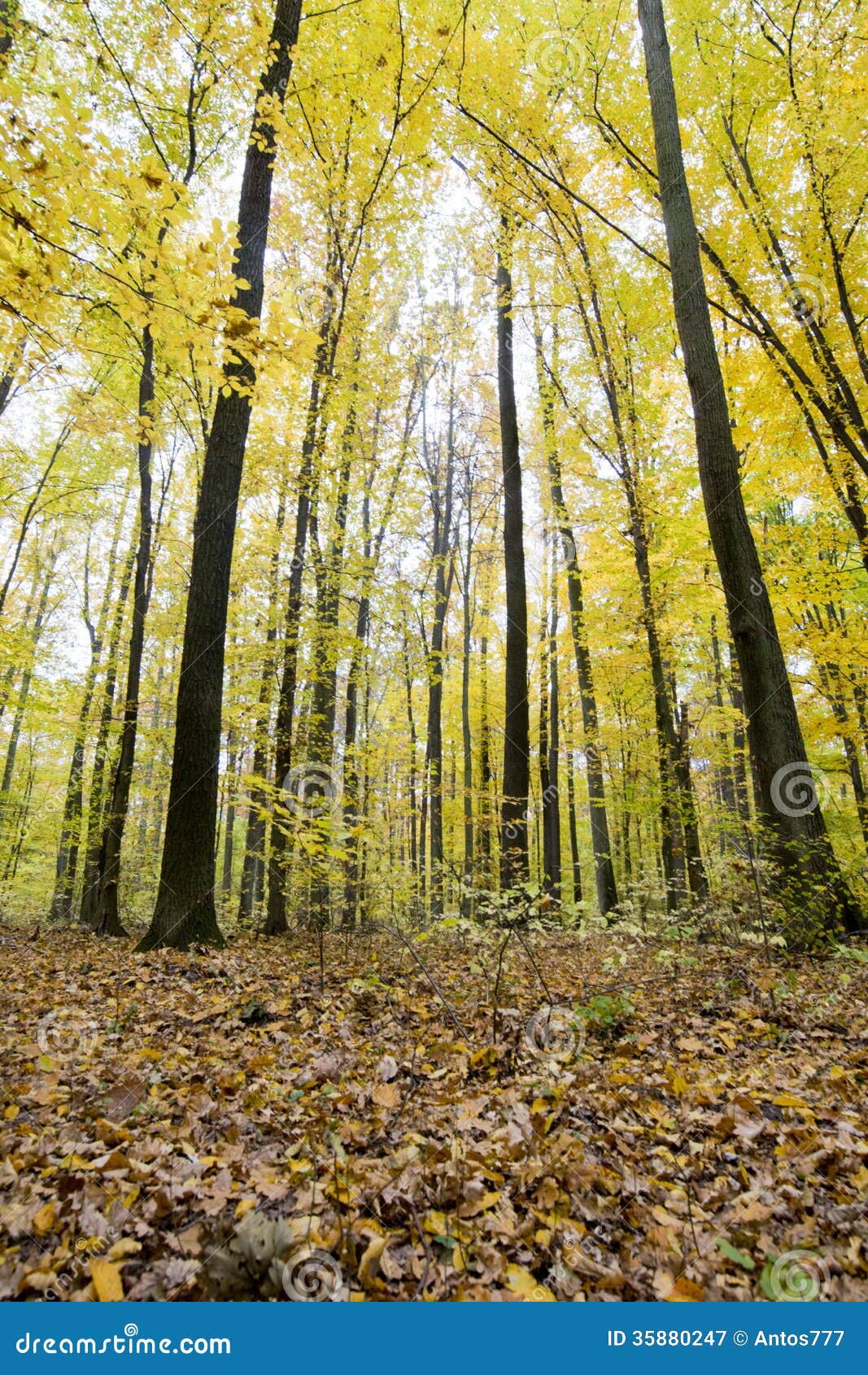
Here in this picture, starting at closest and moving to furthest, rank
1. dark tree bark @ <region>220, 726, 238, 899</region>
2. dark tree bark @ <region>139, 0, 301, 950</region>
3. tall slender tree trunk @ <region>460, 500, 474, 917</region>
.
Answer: dark tree bark @ <region>139, 0, 301, 950</region>
dark tree bark @ <region>220, 726, 238, 899</region>
tall slender tree trunk @ <region>460, 500, 474, 917</region>

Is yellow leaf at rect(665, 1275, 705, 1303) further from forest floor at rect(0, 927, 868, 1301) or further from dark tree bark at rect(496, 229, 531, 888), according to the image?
dark tree bark at rect(496, 229, 531, 888)

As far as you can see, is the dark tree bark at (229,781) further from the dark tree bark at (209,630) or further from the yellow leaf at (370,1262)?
the yellow leaf at (370,1262)

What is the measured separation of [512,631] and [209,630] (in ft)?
16.1

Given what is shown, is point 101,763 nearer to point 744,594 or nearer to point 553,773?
point 553,773

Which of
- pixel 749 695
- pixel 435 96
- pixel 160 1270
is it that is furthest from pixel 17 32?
pixel 749 695

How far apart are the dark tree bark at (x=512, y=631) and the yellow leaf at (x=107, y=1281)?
20.4 feet

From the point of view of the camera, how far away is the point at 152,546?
448 inches

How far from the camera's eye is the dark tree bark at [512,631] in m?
8.25

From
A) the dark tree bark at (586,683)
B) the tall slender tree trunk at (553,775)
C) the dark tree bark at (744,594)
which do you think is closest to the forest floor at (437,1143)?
the dark tree bark at (744,594)

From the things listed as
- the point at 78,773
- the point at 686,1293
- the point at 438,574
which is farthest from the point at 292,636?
the point at 438,574

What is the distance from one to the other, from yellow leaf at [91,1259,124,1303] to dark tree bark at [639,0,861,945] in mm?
5614

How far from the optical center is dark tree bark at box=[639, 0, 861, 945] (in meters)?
5.54

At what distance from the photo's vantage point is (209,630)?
6195mm

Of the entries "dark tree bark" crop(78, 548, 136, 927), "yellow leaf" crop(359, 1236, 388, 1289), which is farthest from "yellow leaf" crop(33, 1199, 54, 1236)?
"dark tree bark" crop(78, 548, 136, 927)
